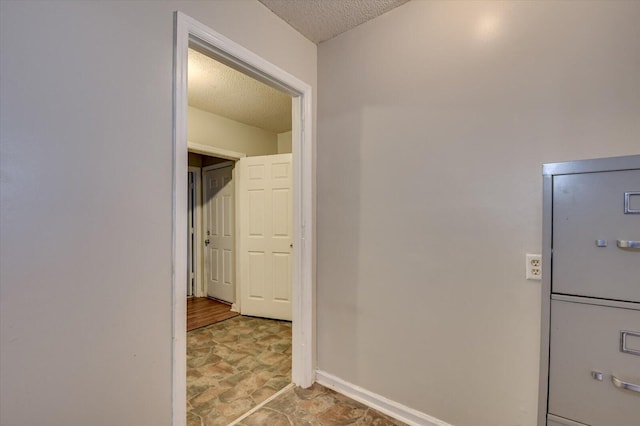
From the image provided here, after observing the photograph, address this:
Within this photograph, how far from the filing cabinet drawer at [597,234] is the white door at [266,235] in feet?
8.88

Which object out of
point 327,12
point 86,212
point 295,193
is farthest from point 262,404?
point 327,12

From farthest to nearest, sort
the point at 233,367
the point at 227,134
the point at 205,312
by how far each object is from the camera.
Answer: the point at 205,312 < the point at 227,134 < the point at 233,367

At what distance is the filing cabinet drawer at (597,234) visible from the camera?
87 cm

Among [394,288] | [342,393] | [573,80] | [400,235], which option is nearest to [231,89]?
[400,235]

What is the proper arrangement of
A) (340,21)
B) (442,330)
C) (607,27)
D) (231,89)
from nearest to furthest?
(607,27) < (442,330) < (340,21) < (231,89)

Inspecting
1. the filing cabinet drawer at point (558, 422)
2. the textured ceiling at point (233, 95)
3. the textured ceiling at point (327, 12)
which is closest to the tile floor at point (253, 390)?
the filing cabinet drawer at point (558, 422)

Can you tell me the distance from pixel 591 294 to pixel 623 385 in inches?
10.3

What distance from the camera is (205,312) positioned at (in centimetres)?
387

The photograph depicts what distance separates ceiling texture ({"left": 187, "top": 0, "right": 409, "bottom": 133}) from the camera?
1.78 metres

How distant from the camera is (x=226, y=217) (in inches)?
168

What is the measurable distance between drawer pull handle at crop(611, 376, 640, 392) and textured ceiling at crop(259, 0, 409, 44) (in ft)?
6.74

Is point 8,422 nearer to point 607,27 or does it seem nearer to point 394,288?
point 394,288

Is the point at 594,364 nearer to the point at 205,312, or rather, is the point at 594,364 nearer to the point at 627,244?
the point at 627,244

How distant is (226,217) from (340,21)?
3.14 m
